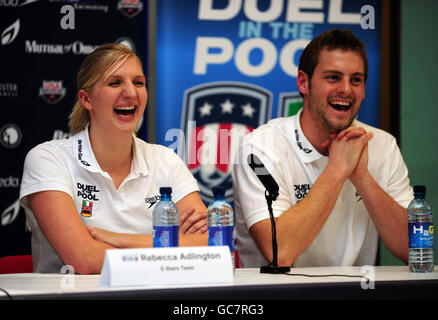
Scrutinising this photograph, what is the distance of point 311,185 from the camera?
8.13ft

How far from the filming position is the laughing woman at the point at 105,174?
7.08 feet

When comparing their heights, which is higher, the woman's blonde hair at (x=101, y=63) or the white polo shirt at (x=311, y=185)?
the woman's blonde hair at (x=101, y=63)

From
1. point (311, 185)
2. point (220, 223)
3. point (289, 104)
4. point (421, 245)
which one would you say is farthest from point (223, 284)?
point (289, 104)

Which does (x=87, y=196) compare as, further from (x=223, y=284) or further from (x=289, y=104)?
(x=289, y=104)

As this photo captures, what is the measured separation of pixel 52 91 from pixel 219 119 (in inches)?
40.3

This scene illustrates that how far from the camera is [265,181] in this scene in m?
1.77

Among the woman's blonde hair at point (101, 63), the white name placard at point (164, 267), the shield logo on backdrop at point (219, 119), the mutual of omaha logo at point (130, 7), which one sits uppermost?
the mutual of omaha logo at point (130, 7)

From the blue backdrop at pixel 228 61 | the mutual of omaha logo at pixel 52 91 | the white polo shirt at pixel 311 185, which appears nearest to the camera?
the white polo shirt at pixel 311 185

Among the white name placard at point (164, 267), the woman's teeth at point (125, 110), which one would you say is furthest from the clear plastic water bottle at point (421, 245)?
the woman's teeth at point (125, 110)

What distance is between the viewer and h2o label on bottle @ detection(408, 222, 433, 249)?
189 cm

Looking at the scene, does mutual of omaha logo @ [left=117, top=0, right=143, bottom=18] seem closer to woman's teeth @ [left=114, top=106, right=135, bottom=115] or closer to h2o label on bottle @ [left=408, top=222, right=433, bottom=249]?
woman's teeth @ [left=114, top=106, right=135, bottom=115]

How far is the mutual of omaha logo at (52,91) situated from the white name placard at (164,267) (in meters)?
2.26

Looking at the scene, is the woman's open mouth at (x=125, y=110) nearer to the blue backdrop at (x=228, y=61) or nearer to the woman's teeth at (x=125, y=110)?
the woman's teeth at (x=125, y=110)
